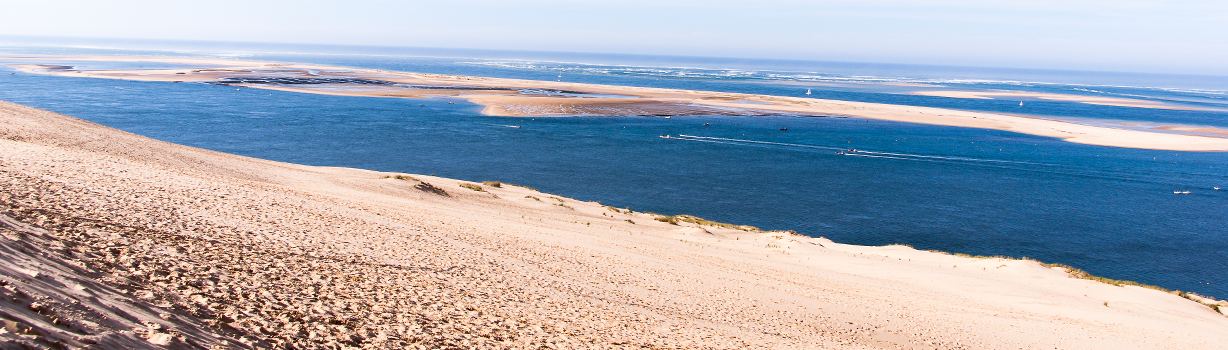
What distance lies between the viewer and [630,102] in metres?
110

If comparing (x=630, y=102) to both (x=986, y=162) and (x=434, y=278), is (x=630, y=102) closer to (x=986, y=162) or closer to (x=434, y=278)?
(x=986, y=162)

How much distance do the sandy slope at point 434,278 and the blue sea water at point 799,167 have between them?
10.8m

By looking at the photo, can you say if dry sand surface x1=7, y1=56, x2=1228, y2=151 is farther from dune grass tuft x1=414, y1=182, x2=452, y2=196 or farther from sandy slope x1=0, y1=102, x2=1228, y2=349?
sandy slope x1=0, y1=102, x2=1228, y2=349

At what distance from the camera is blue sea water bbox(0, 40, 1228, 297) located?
40.6 metres

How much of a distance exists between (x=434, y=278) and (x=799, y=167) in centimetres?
4601

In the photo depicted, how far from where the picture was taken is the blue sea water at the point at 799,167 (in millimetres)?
40625

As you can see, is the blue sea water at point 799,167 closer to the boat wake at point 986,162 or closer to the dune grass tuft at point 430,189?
the boat wake at point 986,162

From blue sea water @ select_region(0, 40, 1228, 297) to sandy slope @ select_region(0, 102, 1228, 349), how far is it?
35.5 ft

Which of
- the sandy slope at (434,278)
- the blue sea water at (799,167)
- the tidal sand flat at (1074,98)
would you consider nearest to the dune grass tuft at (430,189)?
the sandy slope at (434,278)

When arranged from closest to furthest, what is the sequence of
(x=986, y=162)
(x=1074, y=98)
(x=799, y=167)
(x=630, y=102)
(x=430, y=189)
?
(x=430, y=189)
(x=799, y=167)
(x=986, y=162)
(x=630, y=102)
(x=1074, y=98)

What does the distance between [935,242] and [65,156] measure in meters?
36.4

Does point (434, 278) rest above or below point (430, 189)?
above

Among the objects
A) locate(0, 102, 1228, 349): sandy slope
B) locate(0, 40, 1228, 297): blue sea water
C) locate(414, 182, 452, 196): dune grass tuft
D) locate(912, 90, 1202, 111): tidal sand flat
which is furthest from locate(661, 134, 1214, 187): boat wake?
locate(912, 90, 1202, 111): tidal sand flat

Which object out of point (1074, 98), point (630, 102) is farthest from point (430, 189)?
point (1074, 98)
